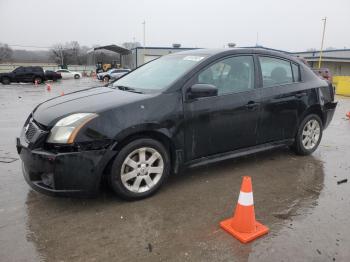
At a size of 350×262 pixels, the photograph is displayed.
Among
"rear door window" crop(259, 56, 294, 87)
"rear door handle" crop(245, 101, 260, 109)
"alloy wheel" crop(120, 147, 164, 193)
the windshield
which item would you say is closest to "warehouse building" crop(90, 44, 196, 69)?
"rear door window" crop(259, 56, 294, 87)

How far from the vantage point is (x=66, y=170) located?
331 centimetres

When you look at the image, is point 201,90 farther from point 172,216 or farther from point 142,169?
point 172,216

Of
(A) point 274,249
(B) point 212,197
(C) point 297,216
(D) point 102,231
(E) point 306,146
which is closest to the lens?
(A) point 274,249

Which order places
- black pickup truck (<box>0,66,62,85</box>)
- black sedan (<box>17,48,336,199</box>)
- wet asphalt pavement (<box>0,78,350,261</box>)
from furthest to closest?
black pickup truck (<box>0,66,62,85</box>)
black sedan (<box>17,48,336,199</box>)
wet asphalt pavement (<box>0,78,350,261</box>)

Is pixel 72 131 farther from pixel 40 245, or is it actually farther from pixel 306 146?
pixel 306 146

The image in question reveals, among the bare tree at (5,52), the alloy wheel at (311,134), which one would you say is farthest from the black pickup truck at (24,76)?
the bare tree at (5,52)

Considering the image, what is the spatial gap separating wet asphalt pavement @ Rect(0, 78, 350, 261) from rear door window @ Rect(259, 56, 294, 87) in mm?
1287

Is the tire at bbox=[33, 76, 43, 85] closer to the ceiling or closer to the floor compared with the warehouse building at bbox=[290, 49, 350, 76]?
closer to the floor

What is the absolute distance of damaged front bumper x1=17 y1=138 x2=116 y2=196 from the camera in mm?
3295

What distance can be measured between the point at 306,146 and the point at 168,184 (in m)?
2.60

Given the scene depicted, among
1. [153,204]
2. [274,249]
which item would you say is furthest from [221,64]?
[274,249]

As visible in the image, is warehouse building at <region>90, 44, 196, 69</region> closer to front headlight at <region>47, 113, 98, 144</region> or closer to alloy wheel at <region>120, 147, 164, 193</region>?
alloy wheel at <region>120, 147, 164, 193</region>

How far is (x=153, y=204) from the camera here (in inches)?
148

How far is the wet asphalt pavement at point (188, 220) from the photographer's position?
112 inches
